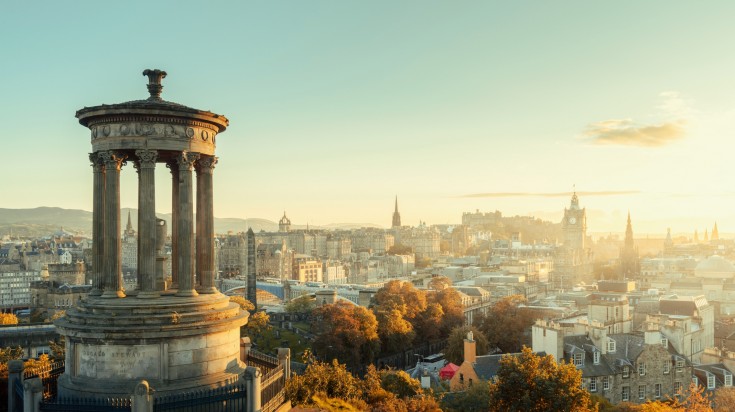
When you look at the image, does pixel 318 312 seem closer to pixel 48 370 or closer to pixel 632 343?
pixel 632 343

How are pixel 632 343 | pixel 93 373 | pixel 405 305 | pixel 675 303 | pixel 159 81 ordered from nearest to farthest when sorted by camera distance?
pixel 93 373, pixel 159 81, pixel 632 343, pixel 675 303, pixel 405 305

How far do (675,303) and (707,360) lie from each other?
1206cm

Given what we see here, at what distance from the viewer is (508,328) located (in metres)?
66.4

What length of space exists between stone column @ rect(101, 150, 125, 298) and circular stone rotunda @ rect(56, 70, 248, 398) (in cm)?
3

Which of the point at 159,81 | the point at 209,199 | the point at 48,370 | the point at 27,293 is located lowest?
the point at 27,293

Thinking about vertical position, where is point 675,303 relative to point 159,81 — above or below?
below

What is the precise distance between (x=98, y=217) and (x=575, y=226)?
17195 centimetres

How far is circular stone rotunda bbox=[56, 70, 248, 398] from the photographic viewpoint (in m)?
15.6

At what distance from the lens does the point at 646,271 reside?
458 feet

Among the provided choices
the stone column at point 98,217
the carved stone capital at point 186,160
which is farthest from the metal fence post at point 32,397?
the carved stone capital at point 186,160

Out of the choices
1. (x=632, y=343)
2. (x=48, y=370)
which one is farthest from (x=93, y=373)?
(x=632, y=343)

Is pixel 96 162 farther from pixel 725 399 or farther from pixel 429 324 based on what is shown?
pixel 429 324

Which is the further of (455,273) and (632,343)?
(455,273)

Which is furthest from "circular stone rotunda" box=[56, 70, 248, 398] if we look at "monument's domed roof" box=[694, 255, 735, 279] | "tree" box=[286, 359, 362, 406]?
"monument's domed roof" box=[694, 255, 735, 279]
